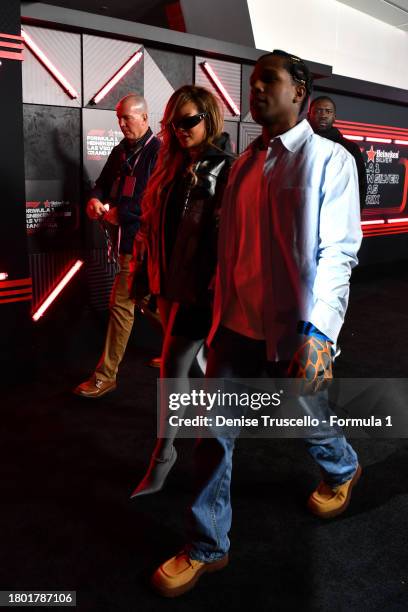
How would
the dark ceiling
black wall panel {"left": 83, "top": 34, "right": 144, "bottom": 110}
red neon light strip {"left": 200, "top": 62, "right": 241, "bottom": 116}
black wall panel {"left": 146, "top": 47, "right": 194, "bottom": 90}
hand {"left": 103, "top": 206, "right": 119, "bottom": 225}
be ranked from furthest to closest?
the dark ceiling → red neon light strip {"left": 200, "top": 62, "right": 241, "bottom": 116} → black wall panel {"left": 146, "top": 47, "right": 194, "bottom": 90} → black wall panel {"left": 83, "top": 34, "right": 144, "bottom": 110} → hand {"left": 103, "top": 206, "right": 119, "bottom": 225}

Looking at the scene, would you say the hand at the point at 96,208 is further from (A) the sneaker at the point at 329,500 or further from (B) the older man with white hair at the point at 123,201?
(A) the sneaker at the point at 329,500

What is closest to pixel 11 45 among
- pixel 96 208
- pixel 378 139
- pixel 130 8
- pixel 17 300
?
pixel 96 208

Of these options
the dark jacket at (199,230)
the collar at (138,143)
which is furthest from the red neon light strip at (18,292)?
the dark jacket at (199,230)

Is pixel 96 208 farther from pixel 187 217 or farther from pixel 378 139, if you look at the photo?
pixel 378 139

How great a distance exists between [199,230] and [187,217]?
6cm

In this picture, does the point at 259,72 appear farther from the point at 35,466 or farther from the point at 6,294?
the point at 6,294

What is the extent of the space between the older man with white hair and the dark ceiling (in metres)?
4.10

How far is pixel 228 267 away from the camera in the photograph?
5.47 ft

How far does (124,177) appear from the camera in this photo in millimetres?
3225

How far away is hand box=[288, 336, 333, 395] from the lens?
134cm

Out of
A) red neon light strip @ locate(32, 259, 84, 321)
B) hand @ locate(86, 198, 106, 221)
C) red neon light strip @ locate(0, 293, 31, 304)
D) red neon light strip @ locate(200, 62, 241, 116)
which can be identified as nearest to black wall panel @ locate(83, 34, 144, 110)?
red neon light strip @ locate(200, 62, 241, 116)

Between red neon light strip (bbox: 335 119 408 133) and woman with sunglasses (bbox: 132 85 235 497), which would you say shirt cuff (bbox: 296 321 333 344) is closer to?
woman with sunglasses (bbox: 132 85 235 497)

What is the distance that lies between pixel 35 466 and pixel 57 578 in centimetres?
79

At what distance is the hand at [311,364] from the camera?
1345 millimetres
